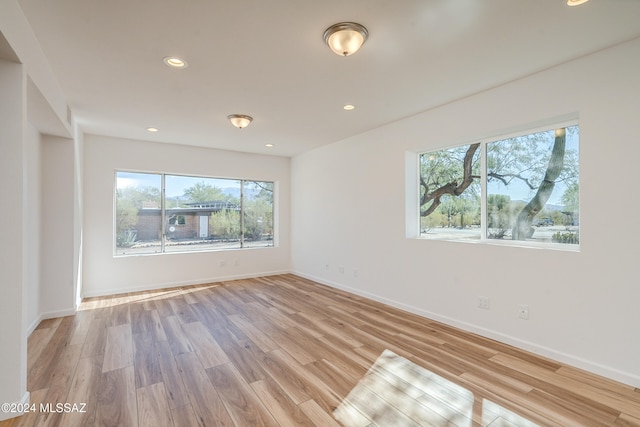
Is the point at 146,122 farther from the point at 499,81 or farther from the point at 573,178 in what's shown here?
the point at 573,178

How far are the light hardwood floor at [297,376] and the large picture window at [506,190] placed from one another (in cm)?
119

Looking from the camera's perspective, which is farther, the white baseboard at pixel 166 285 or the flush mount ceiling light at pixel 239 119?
the white baseboard at pixel 166 285

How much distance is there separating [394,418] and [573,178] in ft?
8.68

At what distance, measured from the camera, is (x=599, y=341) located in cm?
243

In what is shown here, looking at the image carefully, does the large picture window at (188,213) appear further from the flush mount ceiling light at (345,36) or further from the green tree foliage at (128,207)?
the flush mount ceiling light at (345,36)

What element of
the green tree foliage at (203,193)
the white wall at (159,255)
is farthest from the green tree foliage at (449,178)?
the green tree foliage at (203,193)

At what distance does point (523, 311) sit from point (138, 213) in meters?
5.87

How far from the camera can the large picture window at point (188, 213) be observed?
17.1 feet

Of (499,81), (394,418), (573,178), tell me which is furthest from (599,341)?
(499,81)

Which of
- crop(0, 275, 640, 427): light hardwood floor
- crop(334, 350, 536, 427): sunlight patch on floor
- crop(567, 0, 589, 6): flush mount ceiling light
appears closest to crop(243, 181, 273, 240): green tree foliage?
crop(0, 275, 640, 427): light hardwood floor

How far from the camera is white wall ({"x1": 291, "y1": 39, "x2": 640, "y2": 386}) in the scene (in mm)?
2324

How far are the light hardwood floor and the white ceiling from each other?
2.66 meters

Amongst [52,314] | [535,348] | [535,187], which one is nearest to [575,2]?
[535,187]

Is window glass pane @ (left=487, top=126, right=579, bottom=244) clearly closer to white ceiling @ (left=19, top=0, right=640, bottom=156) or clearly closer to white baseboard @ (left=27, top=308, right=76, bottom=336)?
white ceiling @ (left=19, top=0, right=640, bottom=156)
